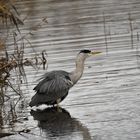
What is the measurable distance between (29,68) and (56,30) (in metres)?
5.97

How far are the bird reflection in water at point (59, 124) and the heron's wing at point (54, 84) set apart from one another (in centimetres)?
A: 33

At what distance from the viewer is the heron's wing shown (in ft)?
42.5

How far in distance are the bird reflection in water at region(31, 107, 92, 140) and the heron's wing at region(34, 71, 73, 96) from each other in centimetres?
33

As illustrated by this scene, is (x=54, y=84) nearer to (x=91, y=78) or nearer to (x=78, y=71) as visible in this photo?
(x=78, y=71)

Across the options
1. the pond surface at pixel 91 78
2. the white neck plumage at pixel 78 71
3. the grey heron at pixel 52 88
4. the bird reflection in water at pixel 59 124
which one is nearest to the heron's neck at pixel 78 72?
the white neck plumage at pixel 78 71

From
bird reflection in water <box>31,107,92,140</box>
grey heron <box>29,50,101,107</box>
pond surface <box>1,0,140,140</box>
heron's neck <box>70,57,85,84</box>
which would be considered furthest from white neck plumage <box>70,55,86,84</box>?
bird reflection in water <box>31,107,92,140</box>

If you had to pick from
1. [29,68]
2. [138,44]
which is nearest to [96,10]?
[138,44]

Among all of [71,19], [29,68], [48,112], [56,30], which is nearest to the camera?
[48,112]

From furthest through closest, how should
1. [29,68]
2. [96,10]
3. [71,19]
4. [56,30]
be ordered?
1. [96,10]
2. [71,19]
3. [56,30]
4. [29,68]

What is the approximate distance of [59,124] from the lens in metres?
11.6

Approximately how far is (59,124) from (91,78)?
3.31 m

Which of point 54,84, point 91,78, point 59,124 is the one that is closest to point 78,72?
point 54,84

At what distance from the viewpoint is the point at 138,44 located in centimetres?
1827

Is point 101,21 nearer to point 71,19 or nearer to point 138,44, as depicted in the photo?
point 71,19
